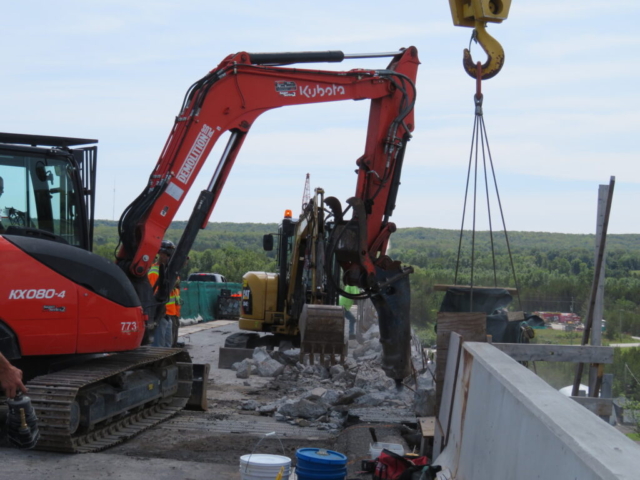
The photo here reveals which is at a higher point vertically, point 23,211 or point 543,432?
point 23,211

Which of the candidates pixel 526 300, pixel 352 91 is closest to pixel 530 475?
pixel 352 91

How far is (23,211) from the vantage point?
8.44m

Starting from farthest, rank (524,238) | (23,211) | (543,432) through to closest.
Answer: (524,238) → (23,211) → (543,432)

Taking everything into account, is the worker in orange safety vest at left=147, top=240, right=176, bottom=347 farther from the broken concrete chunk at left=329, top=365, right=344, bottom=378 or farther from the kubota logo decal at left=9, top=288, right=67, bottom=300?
the kubota logo decal at left=9, top=288, right=67, bottom=300

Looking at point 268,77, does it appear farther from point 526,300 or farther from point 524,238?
point 524,238

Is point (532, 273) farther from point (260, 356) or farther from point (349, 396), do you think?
point (349, 396)

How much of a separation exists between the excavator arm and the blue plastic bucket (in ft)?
12.5

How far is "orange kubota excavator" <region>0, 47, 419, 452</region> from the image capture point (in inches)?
315

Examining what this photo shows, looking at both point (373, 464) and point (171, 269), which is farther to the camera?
point (171, 269)

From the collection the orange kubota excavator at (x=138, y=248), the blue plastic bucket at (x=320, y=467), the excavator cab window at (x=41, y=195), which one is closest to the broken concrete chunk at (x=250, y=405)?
the orange kubota excavator at (x=138, y=248)

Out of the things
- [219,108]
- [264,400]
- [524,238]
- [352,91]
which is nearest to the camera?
[219,108]

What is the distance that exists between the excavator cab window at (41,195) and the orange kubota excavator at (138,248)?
0.04 feet

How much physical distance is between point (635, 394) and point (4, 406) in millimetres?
15937

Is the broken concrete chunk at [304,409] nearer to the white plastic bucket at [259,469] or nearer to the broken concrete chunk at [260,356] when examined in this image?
the white plastic bucket at [259,469]
